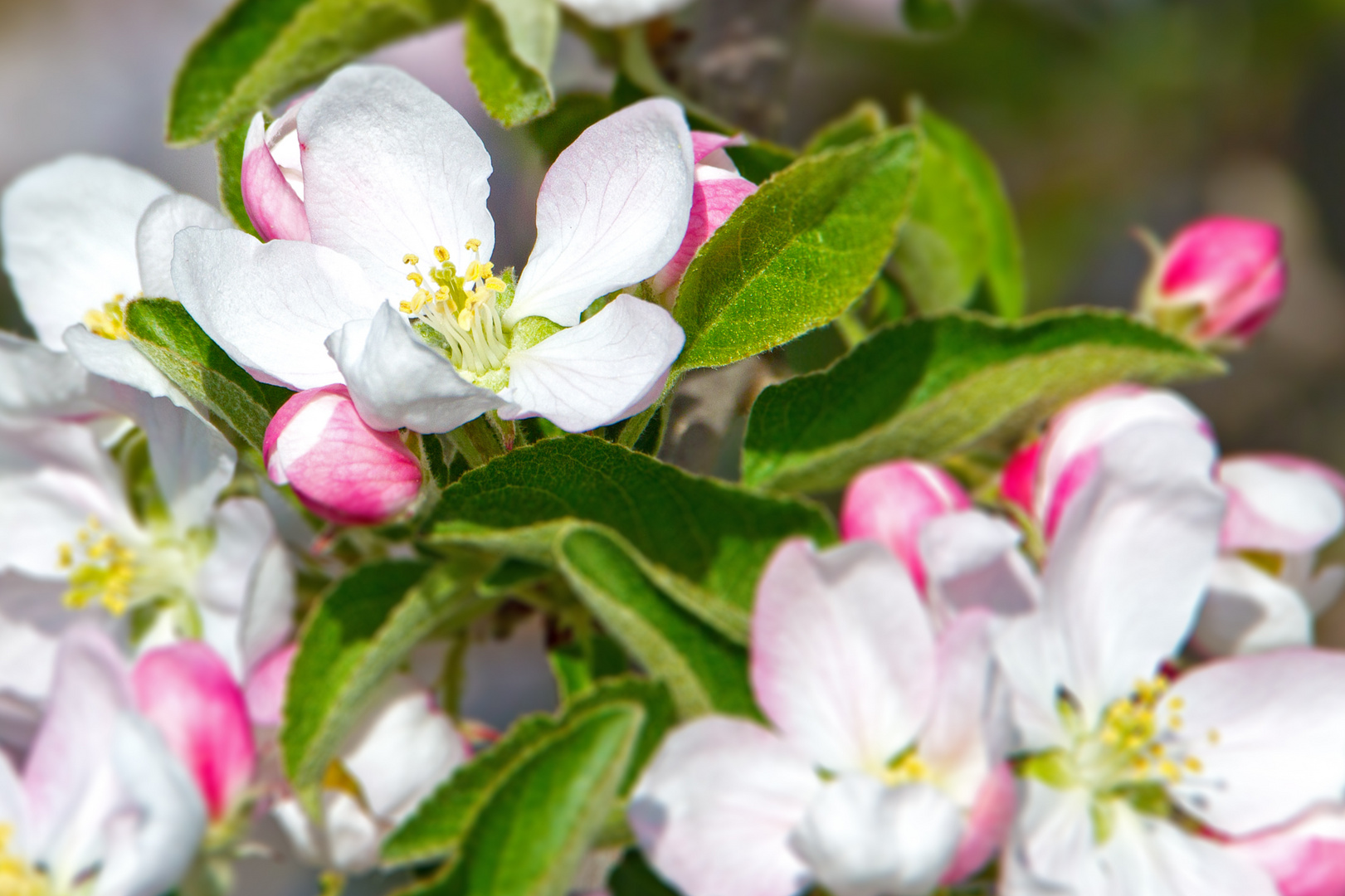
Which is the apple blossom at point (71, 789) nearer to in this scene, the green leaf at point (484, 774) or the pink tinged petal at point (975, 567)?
the green leaf at point (484, 774)

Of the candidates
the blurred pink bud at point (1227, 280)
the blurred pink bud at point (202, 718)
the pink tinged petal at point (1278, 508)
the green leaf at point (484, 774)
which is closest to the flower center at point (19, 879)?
the blurred pink bud at point (202, 718)

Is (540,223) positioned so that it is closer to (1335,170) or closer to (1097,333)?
(1097,333)

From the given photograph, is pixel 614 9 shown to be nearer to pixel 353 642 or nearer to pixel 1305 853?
pixel 353 642

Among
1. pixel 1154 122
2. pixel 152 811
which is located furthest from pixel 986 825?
pixel 1154 122

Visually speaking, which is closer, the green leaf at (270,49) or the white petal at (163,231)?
the white petal at (163,231)

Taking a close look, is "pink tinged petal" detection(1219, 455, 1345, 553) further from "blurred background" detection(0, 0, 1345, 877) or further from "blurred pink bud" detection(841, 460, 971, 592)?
"blurred background" detection(0, 0, 1345, 877)

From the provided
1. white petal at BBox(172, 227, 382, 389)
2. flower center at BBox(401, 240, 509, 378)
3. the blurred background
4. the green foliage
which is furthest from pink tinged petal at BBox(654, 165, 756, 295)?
the blurred background

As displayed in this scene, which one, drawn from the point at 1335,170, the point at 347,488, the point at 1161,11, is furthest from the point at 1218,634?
the point at 1335,170
